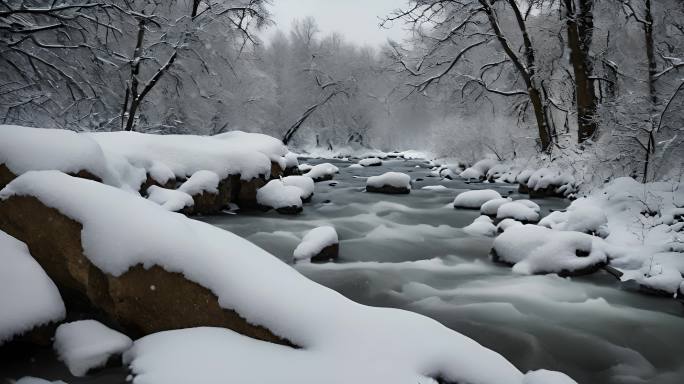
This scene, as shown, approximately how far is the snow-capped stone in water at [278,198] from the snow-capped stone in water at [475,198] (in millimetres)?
4021

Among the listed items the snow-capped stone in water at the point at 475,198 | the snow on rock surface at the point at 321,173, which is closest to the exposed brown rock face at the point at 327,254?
the snow-capped stone in water at the point at 475,198

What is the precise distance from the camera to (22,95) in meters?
8.03

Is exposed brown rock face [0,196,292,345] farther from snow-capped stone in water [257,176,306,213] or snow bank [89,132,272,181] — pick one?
snow-capped stone in water [257,176,306,213]

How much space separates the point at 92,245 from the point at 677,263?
610cm

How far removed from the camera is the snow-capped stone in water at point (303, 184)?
10530 mm

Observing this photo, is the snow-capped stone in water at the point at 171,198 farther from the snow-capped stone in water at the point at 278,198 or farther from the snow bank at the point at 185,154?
the snow-capped stone in water at the point at 278,198

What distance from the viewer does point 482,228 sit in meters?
7.66

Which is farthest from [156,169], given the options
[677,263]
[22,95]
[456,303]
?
[677,263]

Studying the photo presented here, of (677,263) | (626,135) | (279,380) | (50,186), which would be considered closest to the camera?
(279,380)

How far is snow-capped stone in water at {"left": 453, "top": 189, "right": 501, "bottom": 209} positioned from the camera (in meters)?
9.92

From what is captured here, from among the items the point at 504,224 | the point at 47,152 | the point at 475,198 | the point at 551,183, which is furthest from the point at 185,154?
the point at 551,183

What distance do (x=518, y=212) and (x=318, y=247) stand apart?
4.32 m

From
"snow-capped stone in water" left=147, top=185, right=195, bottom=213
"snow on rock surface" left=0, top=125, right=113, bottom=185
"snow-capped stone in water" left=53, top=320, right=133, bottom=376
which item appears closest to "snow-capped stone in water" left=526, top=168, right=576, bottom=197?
"snow-capped stone in water" left=147, top=185, right=195, bottom=213

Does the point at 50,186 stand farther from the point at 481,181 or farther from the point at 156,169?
the point at 481,181
